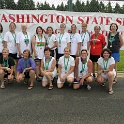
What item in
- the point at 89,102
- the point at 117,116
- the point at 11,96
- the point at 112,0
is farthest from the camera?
the point at 112,0

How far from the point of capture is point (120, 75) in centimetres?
769

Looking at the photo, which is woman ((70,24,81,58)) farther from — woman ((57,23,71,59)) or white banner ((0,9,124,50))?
white banner ((0,9,124,50))

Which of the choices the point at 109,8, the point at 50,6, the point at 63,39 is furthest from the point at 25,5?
the point at 109,8

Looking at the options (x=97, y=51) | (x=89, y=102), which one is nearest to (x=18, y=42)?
(x=97, y=51)

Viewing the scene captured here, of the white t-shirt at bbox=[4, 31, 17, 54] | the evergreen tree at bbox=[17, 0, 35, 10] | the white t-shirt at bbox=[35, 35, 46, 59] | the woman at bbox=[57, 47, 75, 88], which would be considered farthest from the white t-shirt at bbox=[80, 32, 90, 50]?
the evergreen tree at bbox=[17, 0, 35, 10]

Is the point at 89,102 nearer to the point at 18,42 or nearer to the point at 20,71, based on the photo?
the point at 20,71

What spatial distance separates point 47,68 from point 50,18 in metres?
2.46

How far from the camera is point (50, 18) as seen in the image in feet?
26.8

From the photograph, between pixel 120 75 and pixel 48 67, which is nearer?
pixel 48 67

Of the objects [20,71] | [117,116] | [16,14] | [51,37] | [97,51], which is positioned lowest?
[117,116]

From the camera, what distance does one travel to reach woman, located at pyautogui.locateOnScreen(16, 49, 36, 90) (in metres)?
6.20

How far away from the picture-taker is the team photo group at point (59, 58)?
6.14 meters

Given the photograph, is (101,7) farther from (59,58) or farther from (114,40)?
(59,58)

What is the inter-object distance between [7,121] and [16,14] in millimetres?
4840
